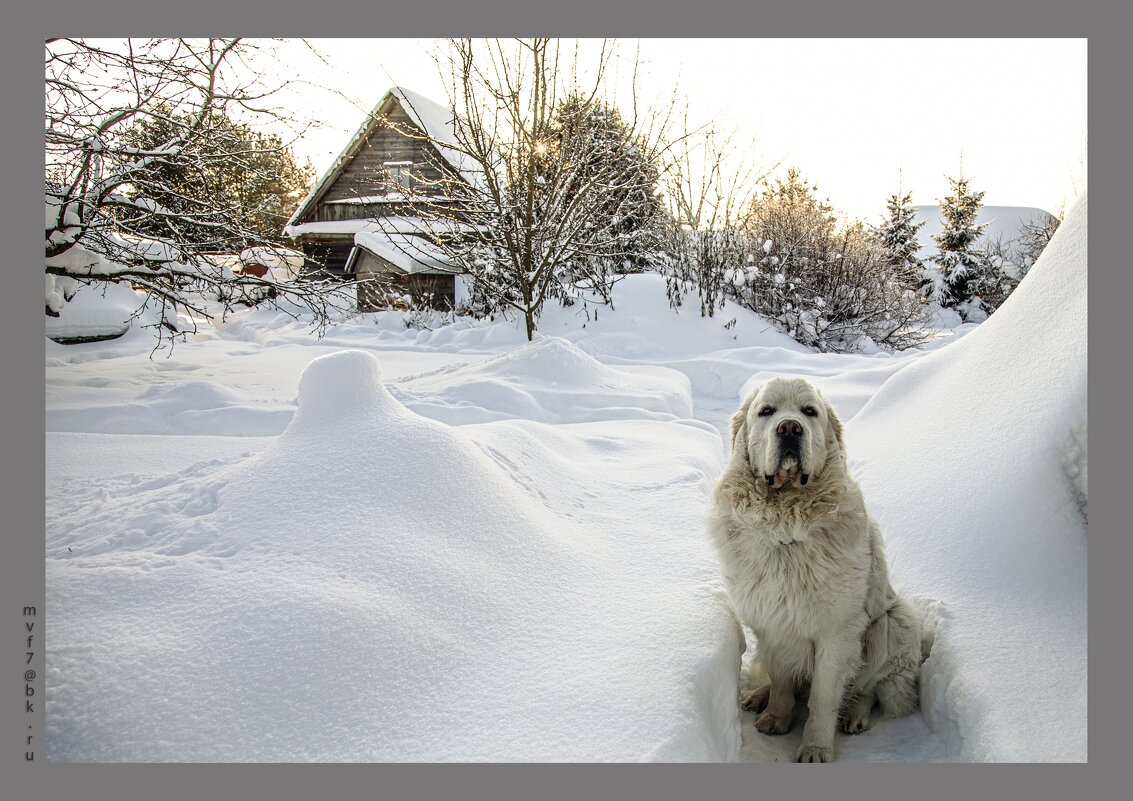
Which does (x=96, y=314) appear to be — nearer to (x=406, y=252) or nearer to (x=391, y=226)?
(x=406, y=252)

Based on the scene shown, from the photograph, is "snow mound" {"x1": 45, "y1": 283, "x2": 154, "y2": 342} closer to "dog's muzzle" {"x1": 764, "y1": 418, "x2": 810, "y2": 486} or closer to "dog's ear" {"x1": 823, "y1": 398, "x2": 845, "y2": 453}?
"dog's muzzle" {"x1": 764, "y1": 418, "x2": 810, "y2": 486}

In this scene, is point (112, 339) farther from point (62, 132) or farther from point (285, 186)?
point (285, 186)

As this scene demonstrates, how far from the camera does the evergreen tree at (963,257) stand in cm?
484

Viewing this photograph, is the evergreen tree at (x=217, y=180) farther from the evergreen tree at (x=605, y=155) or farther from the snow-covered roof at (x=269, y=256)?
the evergreen tree at (x=605, y=155)

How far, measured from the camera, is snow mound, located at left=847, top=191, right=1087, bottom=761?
2.22 m

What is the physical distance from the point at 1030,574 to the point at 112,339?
513 cm

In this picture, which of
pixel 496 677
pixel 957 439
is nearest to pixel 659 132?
pixel 957 439

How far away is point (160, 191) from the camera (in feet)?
12.1

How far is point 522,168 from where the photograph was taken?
765 centimetres

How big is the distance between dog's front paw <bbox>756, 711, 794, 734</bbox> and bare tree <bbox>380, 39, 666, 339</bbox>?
6271 millimetres

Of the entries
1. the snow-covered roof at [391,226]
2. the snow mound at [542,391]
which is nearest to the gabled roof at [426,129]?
the snow-covered roof at [391,226]

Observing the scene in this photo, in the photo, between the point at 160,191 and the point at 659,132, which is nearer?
the point at 160,191

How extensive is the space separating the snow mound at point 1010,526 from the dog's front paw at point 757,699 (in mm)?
632

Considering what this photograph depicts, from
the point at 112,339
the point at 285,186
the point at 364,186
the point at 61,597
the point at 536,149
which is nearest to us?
the point at 61,597
